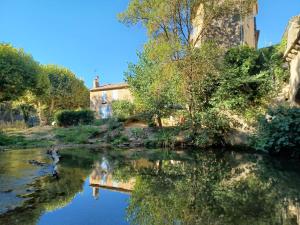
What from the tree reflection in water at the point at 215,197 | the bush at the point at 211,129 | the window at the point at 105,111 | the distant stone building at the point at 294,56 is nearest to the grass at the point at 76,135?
the bush at the point at 211,129

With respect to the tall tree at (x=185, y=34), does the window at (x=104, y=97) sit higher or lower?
lower

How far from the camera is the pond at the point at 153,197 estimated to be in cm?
462

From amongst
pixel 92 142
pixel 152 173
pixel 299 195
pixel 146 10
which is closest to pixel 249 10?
pixel 146 10

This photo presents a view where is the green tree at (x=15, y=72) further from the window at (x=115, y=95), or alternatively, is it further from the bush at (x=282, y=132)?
the bush at (x=282, y=132)

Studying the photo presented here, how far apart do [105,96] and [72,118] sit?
1000cm

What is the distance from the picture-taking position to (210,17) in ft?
72.0

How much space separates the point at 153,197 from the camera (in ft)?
19.3

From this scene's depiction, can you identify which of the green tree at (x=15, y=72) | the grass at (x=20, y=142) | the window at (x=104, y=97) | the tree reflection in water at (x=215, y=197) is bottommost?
the grass at (x=20, y=142)

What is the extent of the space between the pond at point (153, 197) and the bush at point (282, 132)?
7.48 ft

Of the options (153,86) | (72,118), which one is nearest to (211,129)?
(153,86)

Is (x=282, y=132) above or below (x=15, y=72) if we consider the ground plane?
below

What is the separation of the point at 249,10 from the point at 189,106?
9.77 m

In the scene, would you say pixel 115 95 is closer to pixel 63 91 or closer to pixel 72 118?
pixel 72 118

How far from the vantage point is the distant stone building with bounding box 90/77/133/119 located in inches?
1586
